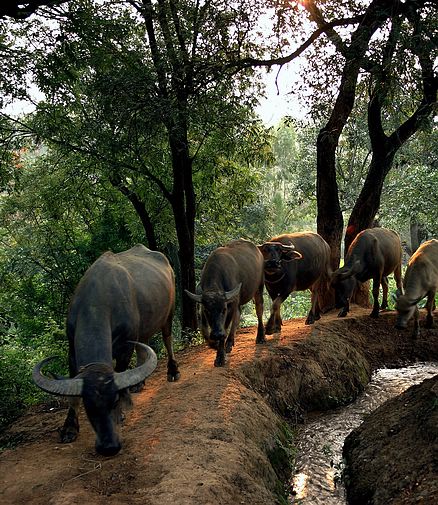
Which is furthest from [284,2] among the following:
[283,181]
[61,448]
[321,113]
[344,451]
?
[283,181]

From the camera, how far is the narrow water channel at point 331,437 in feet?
22.4

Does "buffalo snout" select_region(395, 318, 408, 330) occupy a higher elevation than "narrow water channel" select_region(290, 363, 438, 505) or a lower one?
higher

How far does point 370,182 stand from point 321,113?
2816 millimetres

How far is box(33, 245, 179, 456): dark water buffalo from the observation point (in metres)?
5.39

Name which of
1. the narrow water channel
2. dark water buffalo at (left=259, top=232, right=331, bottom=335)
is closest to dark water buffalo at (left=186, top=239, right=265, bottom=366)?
dark water buffalo at (left=259, top=232, right=331, bottom=335)

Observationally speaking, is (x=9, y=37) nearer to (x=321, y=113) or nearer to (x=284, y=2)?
(x=284, y=2)

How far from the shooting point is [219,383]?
321 inches

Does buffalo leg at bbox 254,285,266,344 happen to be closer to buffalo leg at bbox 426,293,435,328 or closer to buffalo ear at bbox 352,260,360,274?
buffalo ear at bbox 352,260,360,274

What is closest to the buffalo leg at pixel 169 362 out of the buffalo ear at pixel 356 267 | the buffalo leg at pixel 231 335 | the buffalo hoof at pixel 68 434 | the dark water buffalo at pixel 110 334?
the dark water buffalo at pixel 110 334

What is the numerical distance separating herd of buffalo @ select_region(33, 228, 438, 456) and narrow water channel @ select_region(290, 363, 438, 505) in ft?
3.80

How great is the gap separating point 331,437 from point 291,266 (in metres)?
4.45

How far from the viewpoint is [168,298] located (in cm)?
854

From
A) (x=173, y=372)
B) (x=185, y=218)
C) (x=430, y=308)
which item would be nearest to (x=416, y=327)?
(x=430, y=308)

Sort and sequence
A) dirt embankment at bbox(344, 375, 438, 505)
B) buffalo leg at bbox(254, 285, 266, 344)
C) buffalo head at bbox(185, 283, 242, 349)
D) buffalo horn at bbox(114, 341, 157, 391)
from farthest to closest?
1. buffalo leg at bbox(254, 285, 266, 344)
2. buffalo head at bbox(185, 283, 242, 349)
3. dirt embankment at bbox(344, 375, 438, 505)
4. buffalo horn at bbox(114, 341, 157, 391)
